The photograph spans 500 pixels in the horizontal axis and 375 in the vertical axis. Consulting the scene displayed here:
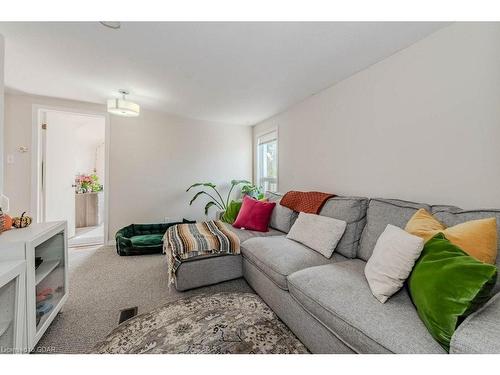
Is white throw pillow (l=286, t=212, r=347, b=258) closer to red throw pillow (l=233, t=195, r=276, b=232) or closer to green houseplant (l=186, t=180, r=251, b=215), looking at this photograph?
red throw pillow (l=233, t=195, r=276, b=232)

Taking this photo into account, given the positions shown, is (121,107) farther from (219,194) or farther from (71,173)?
(71,173)

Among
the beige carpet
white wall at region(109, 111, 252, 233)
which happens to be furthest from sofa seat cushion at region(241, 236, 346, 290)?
white wall at region(109, 111, 252, 233)

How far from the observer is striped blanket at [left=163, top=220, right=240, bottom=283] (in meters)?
1.93

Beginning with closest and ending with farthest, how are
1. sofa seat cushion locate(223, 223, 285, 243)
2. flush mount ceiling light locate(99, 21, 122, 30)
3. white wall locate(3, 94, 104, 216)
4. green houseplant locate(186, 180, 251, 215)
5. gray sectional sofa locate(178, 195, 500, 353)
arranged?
gray sectional sofa locate(178, 195, 500, 353)
flush mount ceiling light locate(99, 21, 122, 30)
sofa seat cushion locate(223, 223, 285, 243)
white wall locate(3, 94, 104, 216)
green houseplant locate(186, 180, 251, 215)

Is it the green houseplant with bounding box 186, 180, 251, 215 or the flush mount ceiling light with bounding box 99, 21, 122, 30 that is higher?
the flush mount ceiling light with bounding box 99, 21, 122, 30

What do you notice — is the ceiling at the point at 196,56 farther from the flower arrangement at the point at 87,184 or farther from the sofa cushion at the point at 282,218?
the flower arrangement at the point at 87,184

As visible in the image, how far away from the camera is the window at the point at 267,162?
12.4 feet

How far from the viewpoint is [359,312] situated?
0.98m

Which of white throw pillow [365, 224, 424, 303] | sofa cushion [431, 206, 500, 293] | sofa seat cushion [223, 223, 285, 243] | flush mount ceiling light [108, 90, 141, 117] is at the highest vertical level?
flush mount ceiling light [108, 90, 141, 117]

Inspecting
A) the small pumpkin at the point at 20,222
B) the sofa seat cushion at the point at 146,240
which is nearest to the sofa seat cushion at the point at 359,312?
the small pumpkin at the point at 20,222

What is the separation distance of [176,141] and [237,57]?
2263 millimetres

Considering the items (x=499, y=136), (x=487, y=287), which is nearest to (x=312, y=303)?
(x=487, y=287)

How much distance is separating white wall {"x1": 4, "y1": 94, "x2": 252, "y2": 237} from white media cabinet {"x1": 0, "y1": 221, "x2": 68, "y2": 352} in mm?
1817

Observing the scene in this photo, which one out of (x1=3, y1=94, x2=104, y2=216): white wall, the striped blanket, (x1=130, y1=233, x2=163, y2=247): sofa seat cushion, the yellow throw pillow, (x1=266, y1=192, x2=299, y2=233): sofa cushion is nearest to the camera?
the yellow throw pillow
